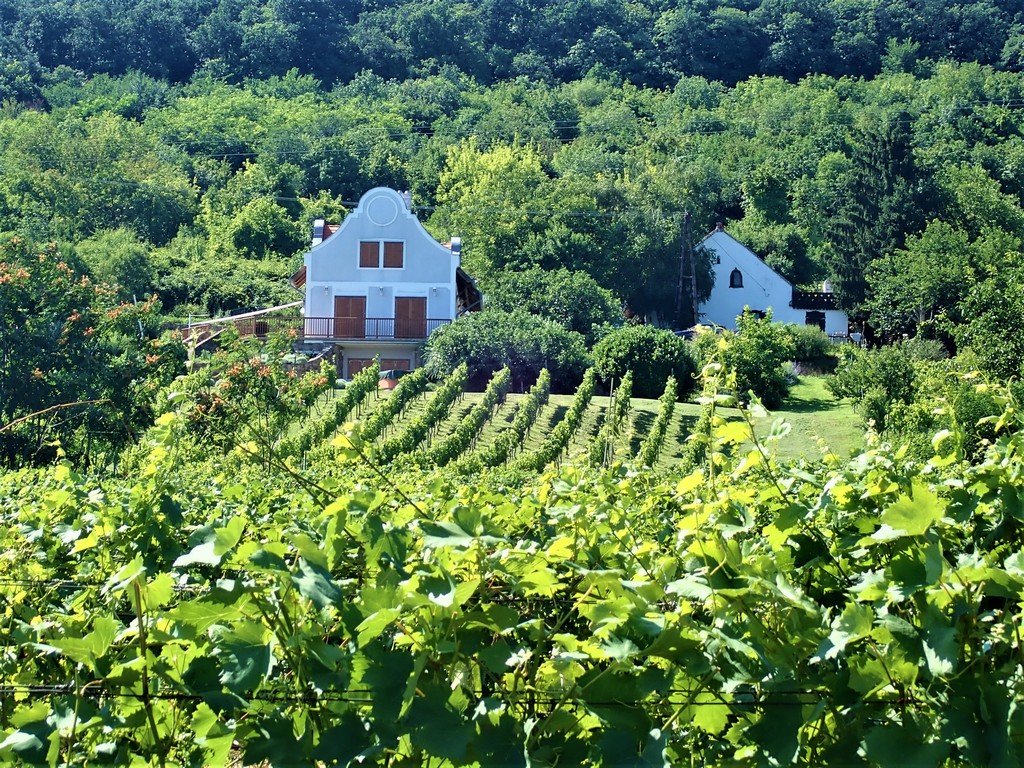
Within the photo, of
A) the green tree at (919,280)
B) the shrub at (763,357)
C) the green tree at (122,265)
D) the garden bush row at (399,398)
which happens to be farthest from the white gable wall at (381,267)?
the green tree at (919,280)

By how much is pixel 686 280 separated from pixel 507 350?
2490cm

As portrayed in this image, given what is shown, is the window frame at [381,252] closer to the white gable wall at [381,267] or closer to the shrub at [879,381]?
the white gable wall at [381,267]

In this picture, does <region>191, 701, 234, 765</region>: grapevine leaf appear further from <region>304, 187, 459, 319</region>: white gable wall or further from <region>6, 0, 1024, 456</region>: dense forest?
<region>304, 187, 459, 319</region>: white gable wall

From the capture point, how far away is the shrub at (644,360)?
33.8 m

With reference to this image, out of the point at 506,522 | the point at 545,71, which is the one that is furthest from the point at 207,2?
the point at 506,522

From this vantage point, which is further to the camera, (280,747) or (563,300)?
(563,300)

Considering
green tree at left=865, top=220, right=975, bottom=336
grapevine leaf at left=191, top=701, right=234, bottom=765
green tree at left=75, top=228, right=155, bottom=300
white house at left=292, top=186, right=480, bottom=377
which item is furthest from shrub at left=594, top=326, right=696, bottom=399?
grapevine leaf at left=191, top=701, right=234, bottom=765

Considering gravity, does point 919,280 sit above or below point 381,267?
above

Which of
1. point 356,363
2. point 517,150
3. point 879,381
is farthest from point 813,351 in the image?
point 517,150

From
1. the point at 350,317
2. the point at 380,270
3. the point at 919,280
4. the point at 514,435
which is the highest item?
the point at 919,280

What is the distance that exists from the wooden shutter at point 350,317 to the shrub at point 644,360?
8.63 m

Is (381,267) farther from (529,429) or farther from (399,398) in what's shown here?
Result: (529,429)

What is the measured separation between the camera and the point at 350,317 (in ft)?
127

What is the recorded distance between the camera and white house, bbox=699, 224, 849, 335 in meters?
54.3
